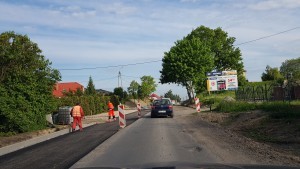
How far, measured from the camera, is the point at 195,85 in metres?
64.3

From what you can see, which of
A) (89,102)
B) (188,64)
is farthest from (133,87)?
(89,102)

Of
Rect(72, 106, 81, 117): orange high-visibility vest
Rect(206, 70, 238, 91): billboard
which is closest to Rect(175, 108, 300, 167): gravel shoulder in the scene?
Rect(72, 106, 81, 117): orange high-visibility vest

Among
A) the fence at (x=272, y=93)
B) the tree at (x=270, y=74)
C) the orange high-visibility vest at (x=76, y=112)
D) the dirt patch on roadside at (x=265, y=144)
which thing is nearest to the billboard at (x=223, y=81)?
the fence at (x=272, y=93)

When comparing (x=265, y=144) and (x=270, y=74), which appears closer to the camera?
(x=265, y=144)

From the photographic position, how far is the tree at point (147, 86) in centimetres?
12050

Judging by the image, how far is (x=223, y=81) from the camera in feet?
183

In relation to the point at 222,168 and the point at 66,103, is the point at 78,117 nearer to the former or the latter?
the point at 66,103

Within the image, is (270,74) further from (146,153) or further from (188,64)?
(146,153)

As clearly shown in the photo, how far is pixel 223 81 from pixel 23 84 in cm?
3712

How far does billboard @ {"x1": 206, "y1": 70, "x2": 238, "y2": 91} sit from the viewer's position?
55062mm

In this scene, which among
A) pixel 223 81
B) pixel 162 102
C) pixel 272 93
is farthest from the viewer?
pixel 223 81

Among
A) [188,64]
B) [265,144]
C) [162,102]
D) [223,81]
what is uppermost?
[188,64]

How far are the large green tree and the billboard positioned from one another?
33.4 meters

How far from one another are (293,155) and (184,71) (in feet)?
168
